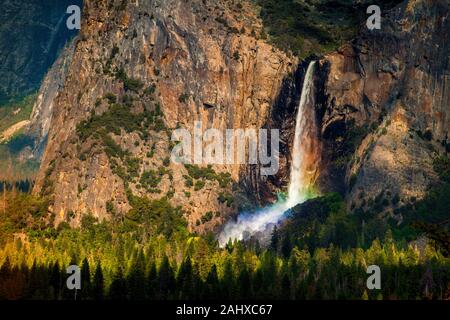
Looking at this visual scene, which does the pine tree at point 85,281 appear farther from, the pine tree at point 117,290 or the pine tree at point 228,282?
the pine tree at point 228,282

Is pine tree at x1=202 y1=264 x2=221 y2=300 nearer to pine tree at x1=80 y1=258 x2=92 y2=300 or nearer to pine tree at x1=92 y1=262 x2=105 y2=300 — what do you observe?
pine tree at x1=92 y1=262 x2=105 y2=300

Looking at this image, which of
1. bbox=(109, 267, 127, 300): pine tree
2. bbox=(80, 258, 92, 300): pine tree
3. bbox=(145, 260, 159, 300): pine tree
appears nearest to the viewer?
bbox=(109, 267, 127, 300): pine tree

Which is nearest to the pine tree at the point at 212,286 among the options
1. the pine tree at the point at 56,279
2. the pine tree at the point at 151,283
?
the pine tree at the point at 151,283

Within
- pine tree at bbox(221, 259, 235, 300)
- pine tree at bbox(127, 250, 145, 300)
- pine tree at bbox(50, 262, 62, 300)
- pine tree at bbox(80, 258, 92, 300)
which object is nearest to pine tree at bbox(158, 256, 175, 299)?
pine tree at bbox(127, 250, 145, 300)

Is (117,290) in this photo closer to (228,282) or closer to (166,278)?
(166,278)

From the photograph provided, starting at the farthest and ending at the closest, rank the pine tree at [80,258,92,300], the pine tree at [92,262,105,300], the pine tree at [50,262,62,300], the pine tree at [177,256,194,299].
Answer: the pine tree at [50,262,62,300] < the pine tree at [80,258,92,300] < the pine tree at [92,262,105,300] < the pine tree at [177,256,194,299]

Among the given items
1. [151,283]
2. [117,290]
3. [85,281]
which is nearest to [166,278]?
[151,283]

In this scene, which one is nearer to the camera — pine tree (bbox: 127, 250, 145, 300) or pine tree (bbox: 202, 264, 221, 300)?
pine tree (bbox: 202, 264, 221, 300)

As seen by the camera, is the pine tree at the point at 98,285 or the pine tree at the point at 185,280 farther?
the pine tree at the point at 98,285
